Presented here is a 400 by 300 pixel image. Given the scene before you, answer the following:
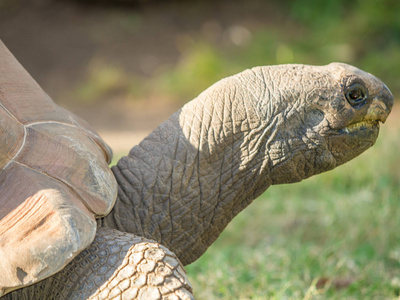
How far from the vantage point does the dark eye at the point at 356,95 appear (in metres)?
2.44

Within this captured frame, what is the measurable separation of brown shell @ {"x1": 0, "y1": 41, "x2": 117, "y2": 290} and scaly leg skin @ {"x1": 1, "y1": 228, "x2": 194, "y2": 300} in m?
0.14

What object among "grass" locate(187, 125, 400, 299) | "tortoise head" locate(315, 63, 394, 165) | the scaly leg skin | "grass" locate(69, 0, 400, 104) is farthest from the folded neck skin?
"grass" locate(69, 0, 400, 104)

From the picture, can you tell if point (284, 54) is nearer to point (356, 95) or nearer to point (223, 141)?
point (356, 95)

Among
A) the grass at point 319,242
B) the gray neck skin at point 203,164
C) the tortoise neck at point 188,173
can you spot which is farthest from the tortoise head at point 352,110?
the grass at point 319,242

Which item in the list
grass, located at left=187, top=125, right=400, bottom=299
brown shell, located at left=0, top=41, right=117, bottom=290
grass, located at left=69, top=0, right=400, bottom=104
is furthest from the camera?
grass, located at left=69, top=0, right=400, bottom=104

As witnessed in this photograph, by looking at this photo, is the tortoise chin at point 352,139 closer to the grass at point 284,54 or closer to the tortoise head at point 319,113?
the tortoise head at point 319,113

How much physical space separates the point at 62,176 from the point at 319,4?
11.2 metres

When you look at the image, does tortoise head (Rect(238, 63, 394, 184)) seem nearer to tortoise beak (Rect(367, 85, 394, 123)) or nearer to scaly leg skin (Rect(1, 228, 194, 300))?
tortoise beak (Rect(367, 85, 394, 123))

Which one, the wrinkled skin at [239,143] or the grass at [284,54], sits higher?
the wrinkled skin at [239,143]

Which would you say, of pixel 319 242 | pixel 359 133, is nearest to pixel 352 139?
pixel 359 133

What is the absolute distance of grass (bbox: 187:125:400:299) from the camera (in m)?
3.31

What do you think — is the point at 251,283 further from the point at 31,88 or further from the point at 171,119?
the point at 31,88

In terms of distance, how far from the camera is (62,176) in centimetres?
192

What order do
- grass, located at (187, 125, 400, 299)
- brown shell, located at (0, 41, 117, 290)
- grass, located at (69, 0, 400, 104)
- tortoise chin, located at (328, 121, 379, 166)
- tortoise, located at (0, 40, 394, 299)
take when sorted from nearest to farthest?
brown shell, located at (0, 41, 117, 290)
tortoise, located at (0, 40, 394, 299)
tortoise chin, located at (328, 121, 379, 166)
grass, located at (187, 125, 400, 299)
grass, located at (69, 0, 400, 104)
